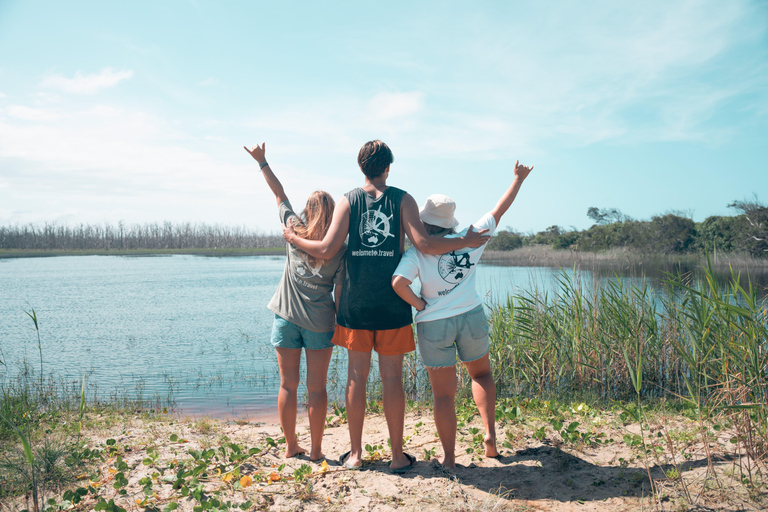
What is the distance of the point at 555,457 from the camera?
3.21m

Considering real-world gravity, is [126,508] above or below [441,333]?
below

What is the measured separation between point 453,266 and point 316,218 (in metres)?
1.04

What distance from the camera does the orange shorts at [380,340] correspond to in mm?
2926

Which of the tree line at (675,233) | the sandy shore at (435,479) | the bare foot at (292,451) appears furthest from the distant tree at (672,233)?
the bare foot at (292,451)

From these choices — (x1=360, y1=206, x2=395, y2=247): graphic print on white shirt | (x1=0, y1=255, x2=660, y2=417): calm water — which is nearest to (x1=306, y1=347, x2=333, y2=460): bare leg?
(x1=360, y1=206, x2=395, y2=247): graphic print on white shirt

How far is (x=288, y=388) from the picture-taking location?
3.31m

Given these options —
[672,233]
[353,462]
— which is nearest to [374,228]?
[353,462]

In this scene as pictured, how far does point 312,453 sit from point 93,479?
1456 millimetres

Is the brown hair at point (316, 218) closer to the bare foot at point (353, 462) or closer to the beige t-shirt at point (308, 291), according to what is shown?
the beige t-shirt at point (308, 291)

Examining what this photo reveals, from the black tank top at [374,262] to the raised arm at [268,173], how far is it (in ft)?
2.45

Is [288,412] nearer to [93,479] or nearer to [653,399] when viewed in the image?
[93,479]

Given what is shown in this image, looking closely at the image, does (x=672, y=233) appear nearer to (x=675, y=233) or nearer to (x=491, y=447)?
(x=675, y=233)

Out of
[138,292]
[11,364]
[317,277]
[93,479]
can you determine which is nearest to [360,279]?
[317,277]

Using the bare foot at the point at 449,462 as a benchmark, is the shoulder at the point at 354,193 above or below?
above
